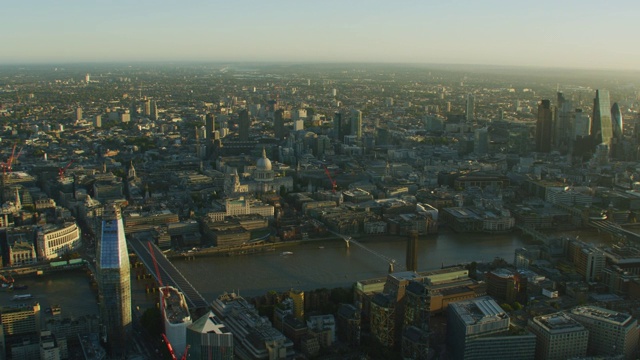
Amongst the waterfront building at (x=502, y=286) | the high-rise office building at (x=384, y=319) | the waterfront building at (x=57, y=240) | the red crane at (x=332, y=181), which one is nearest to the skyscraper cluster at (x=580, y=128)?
the red crane at (x=332, y=181)

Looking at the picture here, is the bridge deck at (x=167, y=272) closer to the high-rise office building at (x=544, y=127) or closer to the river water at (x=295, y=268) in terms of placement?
the river water at (x=295, y=268)

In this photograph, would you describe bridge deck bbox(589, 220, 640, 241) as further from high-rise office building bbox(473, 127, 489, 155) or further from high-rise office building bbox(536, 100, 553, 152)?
high-rise office building bbox(536, 100, 553, 152)

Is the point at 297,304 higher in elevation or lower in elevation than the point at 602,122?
lower

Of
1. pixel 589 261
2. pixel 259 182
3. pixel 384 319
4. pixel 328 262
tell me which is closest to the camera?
pixel 384 319

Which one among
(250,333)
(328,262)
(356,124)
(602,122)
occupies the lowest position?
(328,262)

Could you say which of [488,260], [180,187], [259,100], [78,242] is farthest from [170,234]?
[259,100]

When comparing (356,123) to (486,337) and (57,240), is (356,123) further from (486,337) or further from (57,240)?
(486,337)

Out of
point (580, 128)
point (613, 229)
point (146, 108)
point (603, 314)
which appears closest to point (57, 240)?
point (603, 314)

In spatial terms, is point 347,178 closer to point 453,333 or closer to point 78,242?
point 78,242
